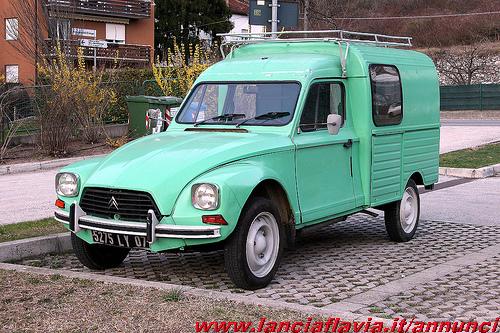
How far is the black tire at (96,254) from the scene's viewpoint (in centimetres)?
754

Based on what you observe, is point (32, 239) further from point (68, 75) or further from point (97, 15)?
point (97, 15)

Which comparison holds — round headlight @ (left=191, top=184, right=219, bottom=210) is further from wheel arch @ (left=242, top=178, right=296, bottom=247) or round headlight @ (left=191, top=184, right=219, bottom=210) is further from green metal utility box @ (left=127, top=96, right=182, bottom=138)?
green metal utility box @ (left=127, top=96, right=182, bottom=138)

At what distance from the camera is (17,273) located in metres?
7.01

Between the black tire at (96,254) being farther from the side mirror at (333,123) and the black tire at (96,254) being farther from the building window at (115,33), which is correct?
the building window at (115,33)

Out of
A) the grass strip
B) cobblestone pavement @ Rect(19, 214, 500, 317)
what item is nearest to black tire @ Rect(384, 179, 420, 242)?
cobblestone pavement @ Rect(19, 214, 500, 317)

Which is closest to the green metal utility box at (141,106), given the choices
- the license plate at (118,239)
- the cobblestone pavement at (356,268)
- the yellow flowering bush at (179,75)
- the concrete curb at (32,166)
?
the yellow flowering bush at (179,75)

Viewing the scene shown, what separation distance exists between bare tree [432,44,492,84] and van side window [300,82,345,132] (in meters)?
44.9

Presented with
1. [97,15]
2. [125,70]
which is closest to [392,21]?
[97,15]

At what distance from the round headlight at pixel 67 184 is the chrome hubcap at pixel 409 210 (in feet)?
13.2

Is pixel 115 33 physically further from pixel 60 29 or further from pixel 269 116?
pixel 269 116

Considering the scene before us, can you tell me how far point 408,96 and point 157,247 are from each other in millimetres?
4189

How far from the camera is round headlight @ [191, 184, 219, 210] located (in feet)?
21.3

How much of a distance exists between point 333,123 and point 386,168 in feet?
4.15

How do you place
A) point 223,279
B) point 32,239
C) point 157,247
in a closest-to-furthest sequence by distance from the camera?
point 157,247 < point 223,279 < point 32,239
